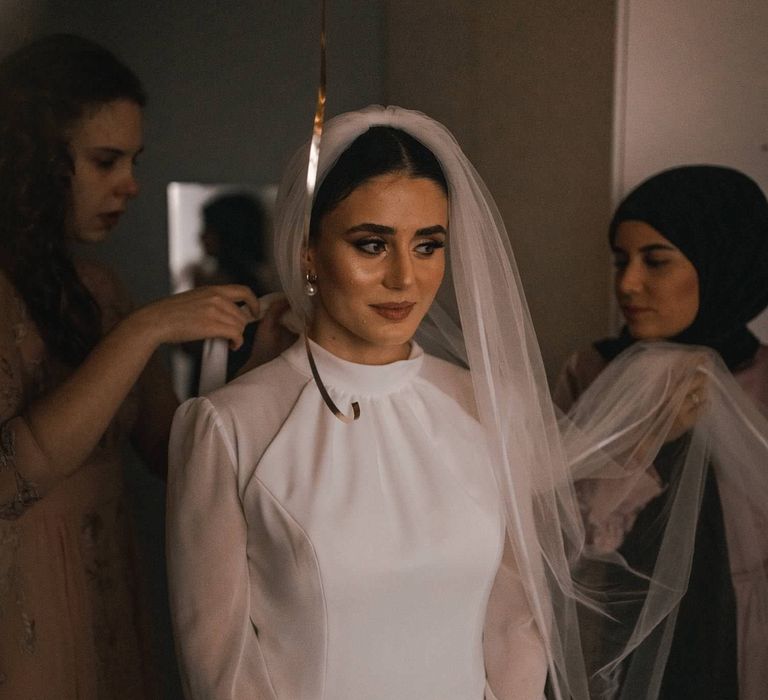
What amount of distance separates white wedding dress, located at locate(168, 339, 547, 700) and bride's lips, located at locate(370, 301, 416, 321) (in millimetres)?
81

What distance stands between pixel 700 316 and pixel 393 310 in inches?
20.2

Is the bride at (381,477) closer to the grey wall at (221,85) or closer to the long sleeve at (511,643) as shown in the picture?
the long sleeve at (511,643)

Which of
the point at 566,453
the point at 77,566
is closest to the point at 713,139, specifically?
the point at 566,453

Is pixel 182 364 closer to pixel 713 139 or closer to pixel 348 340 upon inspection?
pixel 348 340

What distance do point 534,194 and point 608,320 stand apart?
233mm

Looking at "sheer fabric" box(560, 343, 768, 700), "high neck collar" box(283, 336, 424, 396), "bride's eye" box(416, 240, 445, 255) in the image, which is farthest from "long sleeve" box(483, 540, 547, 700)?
"bride's eye" box(416, 240, 445, 255)

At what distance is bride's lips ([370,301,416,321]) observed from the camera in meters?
0.91

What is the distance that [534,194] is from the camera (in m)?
1.33

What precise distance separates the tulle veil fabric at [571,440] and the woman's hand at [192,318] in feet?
0.24

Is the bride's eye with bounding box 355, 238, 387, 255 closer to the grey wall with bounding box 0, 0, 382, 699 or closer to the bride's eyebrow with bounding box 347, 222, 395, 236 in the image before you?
the bride's eyebrow with bounding box 347, 222, 395, 236

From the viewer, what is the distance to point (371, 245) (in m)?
0.89

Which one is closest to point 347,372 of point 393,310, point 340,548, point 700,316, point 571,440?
point 393,310

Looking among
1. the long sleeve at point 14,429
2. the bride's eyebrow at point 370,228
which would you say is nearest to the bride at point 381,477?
the bride's eyebrow at point 370,228

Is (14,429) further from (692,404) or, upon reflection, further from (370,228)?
(692,404)
